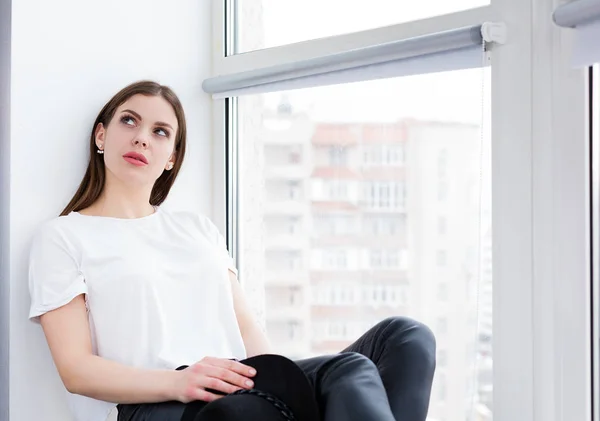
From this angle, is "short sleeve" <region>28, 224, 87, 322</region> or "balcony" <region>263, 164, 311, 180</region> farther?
"balcony" <region>263, 164, 311, 180</region>

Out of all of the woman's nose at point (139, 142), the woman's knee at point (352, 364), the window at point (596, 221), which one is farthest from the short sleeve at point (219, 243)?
the window at point (596, 221)

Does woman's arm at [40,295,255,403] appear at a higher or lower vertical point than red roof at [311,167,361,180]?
lower

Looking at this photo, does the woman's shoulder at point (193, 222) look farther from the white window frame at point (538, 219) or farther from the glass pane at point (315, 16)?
the white window frame at point (538, 219)

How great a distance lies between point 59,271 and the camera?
5.08 ft

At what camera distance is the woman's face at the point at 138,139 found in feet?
5.58

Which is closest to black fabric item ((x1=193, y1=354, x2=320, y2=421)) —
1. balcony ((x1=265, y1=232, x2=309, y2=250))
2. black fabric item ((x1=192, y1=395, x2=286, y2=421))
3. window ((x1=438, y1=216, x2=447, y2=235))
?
black fabric item ((x1=192, y1=395, x2=286, y2=421))

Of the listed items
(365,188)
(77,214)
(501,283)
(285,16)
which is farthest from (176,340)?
(285,16)

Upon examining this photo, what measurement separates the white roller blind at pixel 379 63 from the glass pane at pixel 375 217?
0.07 metres

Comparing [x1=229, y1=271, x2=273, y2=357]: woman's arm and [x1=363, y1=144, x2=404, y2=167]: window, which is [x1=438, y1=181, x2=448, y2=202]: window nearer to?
[x1=363, y1=144, x2=404, y2=167]: window

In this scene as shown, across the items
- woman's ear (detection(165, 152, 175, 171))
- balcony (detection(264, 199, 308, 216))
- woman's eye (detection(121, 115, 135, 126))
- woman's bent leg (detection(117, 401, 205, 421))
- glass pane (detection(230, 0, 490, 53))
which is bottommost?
woman's bent leg (detection(117, 401, 205, 421))

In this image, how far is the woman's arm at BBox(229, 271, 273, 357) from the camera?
69.4 inches

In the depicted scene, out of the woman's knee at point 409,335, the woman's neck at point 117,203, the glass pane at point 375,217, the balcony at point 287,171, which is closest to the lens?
the woman's knee at point 409,335

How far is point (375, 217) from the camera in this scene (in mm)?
1773

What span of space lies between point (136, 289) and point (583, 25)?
1016mm
